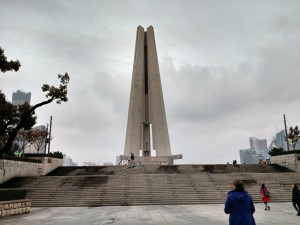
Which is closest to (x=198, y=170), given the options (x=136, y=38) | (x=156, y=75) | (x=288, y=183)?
(x=288, y=183)

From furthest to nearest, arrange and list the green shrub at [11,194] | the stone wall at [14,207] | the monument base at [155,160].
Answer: the monument base at [155,160] < the green shrub at [11,194] < the stone wall at [14,207]

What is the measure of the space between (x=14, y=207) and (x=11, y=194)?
587mm

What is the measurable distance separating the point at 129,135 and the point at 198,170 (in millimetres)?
15551

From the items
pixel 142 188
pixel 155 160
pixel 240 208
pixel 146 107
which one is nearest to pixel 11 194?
pixel 142 188

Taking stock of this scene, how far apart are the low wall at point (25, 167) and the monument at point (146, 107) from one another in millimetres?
10930

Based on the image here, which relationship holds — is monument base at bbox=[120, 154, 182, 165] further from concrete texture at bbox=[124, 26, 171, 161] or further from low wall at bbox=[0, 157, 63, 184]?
low wall at bbox=[0, 157, 63, 184]

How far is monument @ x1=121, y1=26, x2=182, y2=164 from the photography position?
37812 millimetres

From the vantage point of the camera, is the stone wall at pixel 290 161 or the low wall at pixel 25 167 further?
the stone wall at pixel 290 161

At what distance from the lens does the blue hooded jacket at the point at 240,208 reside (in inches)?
146

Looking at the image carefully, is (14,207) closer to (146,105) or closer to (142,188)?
(142,188)

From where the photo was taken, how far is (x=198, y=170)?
24.3 metres

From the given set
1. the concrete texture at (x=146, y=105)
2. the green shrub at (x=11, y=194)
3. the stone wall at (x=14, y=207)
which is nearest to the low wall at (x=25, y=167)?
the green shrub at (x=11, y=194)

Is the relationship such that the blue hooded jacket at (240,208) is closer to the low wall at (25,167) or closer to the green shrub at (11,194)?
the green shrub at (11,194)

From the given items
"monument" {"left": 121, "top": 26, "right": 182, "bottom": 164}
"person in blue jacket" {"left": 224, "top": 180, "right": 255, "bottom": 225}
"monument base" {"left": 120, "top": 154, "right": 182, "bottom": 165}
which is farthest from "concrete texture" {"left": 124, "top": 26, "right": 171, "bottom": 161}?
"person in blue jacket" {"left": 224, "top": 180, "right": 255, "bottom": 225}
